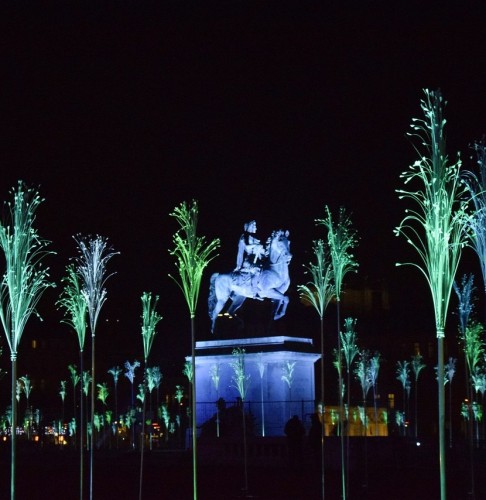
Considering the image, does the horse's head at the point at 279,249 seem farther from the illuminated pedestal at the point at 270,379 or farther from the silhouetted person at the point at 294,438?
the silhouetted person at the point at 294,438

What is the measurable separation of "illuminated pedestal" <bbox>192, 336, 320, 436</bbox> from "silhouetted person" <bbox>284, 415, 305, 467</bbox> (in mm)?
5846

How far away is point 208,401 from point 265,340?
3296 mm

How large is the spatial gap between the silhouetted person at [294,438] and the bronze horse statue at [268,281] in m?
7.61

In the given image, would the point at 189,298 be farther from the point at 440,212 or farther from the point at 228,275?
the point at 228,275

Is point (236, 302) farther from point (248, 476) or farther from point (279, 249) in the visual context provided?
point (248, 476)

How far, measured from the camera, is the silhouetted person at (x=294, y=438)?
31.6 m

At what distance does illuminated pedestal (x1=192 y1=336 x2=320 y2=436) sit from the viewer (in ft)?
127

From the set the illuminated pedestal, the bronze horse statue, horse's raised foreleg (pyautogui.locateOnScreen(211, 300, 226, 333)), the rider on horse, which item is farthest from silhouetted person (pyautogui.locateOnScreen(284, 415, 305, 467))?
horse's raised foreleg (pyautogui.locateOnScreen(211, 300, 226, 333))

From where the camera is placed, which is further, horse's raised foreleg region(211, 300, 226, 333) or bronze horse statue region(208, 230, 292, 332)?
horse's raised foreleg region(211, 300, 226, 333)

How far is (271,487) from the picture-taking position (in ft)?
92.8

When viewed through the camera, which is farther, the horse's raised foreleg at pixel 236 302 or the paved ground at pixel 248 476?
the horse's raised foreleg at pixel 236 302

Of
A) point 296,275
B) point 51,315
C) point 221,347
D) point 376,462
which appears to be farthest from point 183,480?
point 51,315

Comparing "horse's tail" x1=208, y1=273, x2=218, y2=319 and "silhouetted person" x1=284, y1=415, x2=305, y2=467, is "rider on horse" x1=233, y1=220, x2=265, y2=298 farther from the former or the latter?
"silhouetted person" x1=284, y1=415, x2=305, y2=467

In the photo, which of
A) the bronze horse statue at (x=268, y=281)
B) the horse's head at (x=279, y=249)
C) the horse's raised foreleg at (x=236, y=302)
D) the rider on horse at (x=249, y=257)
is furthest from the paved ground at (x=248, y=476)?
the horse's head at (x=279, y=249)
